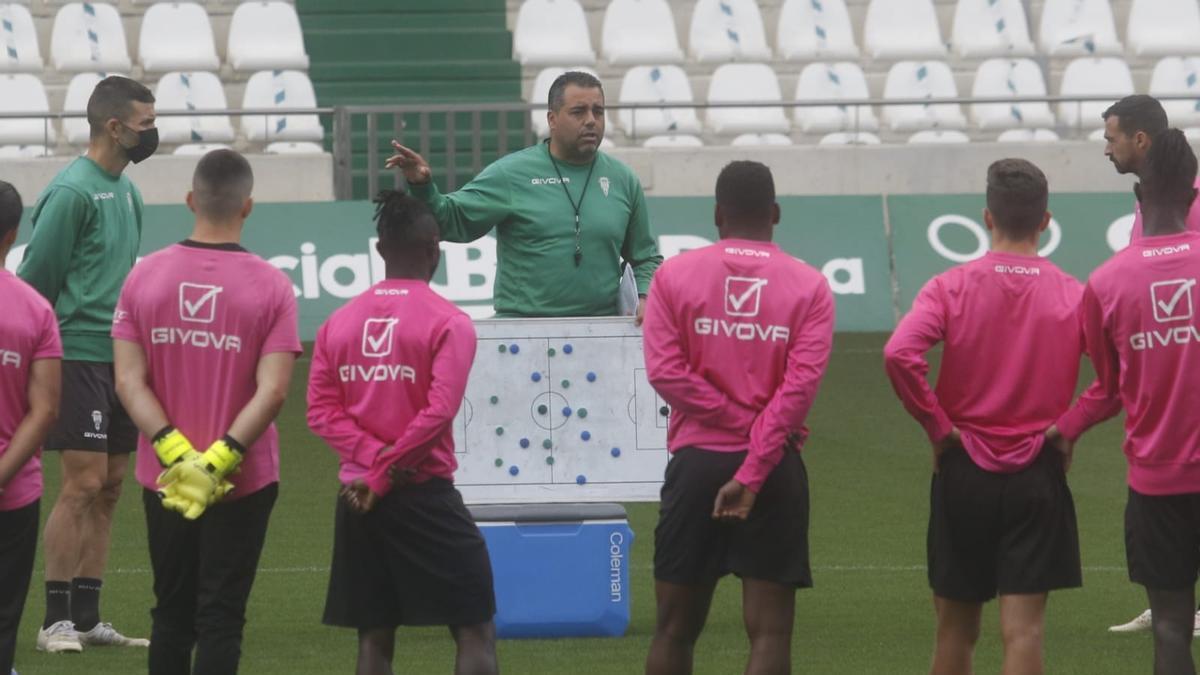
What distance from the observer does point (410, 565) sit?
6.00 meters

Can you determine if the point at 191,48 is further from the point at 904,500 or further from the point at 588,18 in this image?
the point at 904,500

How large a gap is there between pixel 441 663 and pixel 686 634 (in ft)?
5.34

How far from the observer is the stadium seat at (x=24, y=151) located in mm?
18781

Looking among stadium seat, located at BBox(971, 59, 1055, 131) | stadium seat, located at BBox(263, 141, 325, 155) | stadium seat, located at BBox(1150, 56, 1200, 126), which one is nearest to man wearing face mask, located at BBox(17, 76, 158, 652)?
stadium seat, located at BBox(263, 141, 325, 155)

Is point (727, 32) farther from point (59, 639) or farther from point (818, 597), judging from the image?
point (59, 639)

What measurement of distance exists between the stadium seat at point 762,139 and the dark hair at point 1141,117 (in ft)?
41.8

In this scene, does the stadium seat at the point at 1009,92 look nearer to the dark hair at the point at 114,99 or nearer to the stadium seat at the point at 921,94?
the stadium seat at the point at 921,94

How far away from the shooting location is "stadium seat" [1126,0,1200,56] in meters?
22.0

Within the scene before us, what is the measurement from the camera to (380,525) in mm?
6000

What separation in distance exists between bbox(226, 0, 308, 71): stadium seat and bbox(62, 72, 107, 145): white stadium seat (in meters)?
1.39

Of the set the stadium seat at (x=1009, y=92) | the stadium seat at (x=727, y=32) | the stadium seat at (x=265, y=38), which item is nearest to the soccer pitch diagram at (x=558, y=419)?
the stadium seat at (x=1009, y=92)

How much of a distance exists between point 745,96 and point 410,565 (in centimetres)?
1526

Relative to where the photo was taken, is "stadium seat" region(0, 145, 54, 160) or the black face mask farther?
"stadium seat" region(0, 145, 54, 160)

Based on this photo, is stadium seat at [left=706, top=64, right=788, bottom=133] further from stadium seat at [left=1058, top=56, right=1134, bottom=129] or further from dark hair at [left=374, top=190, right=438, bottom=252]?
dark hair at [left=374, top=190, right=438, bottom=252]
